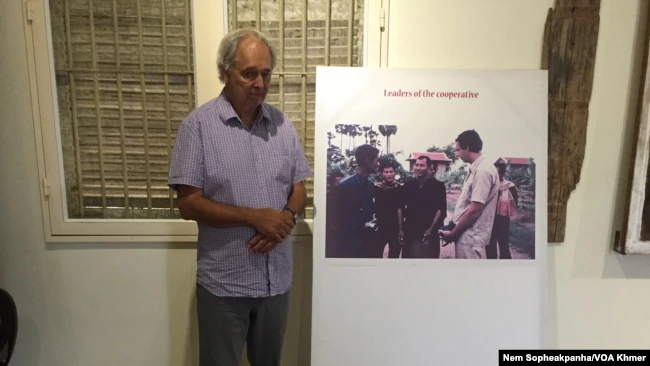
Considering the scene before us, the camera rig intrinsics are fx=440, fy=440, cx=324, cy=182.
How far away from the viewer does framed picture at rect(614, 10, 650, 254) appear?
5.54 ft

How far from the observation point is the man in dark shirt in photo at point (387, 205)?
166 cm

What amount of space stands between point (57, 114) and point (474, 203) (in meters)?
1.69

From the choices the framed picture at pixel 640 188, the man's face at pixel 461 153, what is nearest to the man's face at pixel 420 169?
the man's face at pixel 461 153

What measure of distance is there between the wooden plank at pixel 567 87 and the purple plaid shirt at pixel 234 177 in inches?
41.7

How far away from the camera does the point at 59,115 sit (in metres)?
1.80

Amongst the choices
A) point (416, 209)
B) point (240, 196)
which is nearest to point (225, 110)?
point (240, 196)

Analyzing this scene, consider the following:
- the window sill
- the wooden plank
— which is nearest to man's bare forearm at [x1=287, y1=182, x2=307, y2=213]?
the window sill

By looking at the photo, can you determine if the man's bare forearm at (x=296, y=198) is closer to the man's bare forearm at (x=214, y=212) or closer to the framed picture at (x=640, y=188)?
the man's bare forearm at (x=214, y=212)

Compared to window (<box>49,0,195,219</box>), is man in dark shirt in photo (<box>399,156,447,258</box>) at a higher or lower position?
lower

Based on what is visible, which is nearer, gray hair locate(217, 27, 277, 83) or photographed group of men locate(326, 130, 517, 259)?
gray hair locate(217, 27, 277, 83)

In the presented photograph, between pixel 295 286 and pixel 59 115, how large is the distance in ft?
3.95

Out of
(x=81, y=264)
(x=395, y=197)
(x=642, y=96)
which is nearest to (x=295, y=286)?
(x=395, y=197)

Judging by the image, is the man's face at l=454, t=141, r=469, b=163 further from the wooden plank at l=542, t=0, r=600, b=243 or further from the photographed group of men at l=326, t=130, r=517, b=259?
the wooden plank at l=542, t=0, r=600, b=243
